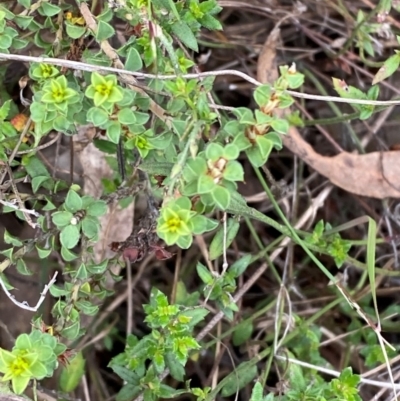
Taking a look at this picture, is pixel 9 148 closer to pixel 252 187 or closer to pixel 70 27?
pixel 70 27

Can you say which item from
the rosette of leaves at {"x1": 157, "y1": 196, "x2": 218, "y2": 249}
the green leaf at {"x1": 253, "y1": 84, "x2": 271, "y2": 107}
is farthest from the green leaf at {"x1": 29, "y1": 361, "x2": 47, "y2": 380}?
the green leaf at {"x1": 253, "y1": 84, "x2": 271, "y2": 107}

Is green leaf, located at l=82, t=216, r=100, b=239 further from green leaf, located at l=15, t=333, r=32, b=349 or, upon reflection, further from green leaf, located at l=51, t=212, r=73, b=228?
green leaf, located at l=15, t=333, r=32, b=349

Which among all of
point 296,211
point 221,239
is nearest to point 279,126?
point 221,239

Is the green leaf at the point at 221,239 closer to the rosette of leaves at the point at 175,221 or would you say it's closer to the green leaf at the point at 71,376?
the rosette of leaves at the point at 175,221

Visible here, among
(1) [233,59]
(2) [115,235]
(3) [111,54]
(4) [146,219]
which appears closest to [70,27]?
(3) [111,54]

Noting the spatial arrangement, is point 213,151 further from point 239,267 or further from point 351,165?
point 351,165

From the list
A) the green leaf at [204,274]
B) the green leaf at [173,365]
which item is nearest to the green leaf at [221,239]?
the green leaf at [204,274]
